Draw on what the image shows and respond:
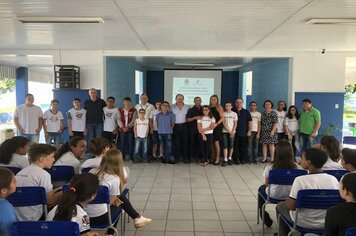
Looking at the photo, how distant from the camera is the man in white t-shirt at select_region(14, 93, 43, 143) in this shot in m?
6.81

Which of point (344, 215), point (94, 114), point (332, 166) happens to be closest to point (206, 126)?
point (94, 114)

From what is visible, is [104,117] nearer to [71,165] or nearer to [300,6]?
[71,165]

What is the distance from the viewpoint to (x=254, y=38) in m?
6.30

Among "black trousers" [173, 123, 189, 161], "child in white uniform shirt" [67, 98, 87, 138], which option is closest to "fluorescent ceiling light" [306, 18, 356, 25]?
"black trousers" [173, 123, 189, 161]

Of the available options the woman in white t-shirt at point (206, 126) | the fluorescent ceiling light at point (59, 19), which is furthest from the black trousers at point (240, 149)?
the fluorescent ceiling light at point (59, 19)

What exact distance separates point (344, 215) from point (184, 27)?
4.14 metres

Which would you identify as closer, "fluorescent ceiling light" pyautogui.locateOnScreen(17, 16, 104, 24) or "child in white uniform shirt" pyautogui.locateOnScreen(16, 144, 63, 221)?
"child in white uniform shirt" pyautogui.locateOnScreen(16, 144, 63, 221)

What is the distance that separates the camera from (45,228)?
1.85 m

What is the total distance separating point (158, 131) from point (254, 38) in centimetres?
291

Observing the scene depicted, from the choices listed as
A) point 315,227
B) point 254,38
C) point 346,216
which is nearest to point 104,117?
point 254,38

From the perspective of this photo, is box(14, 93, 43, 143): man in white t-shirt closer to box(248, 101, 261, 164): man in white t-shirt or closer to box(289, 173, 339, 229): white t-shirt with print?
box(248, 101, 261, 164): man in white t-shirt

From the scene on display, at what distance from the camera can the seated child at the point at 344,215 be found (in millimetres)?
1847

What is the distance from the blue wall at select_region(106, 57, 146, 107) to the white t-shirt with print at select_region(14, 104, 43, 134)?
2222 millimetres

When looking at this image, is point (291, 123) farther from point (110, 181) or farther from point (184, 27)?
point (110, 181)
